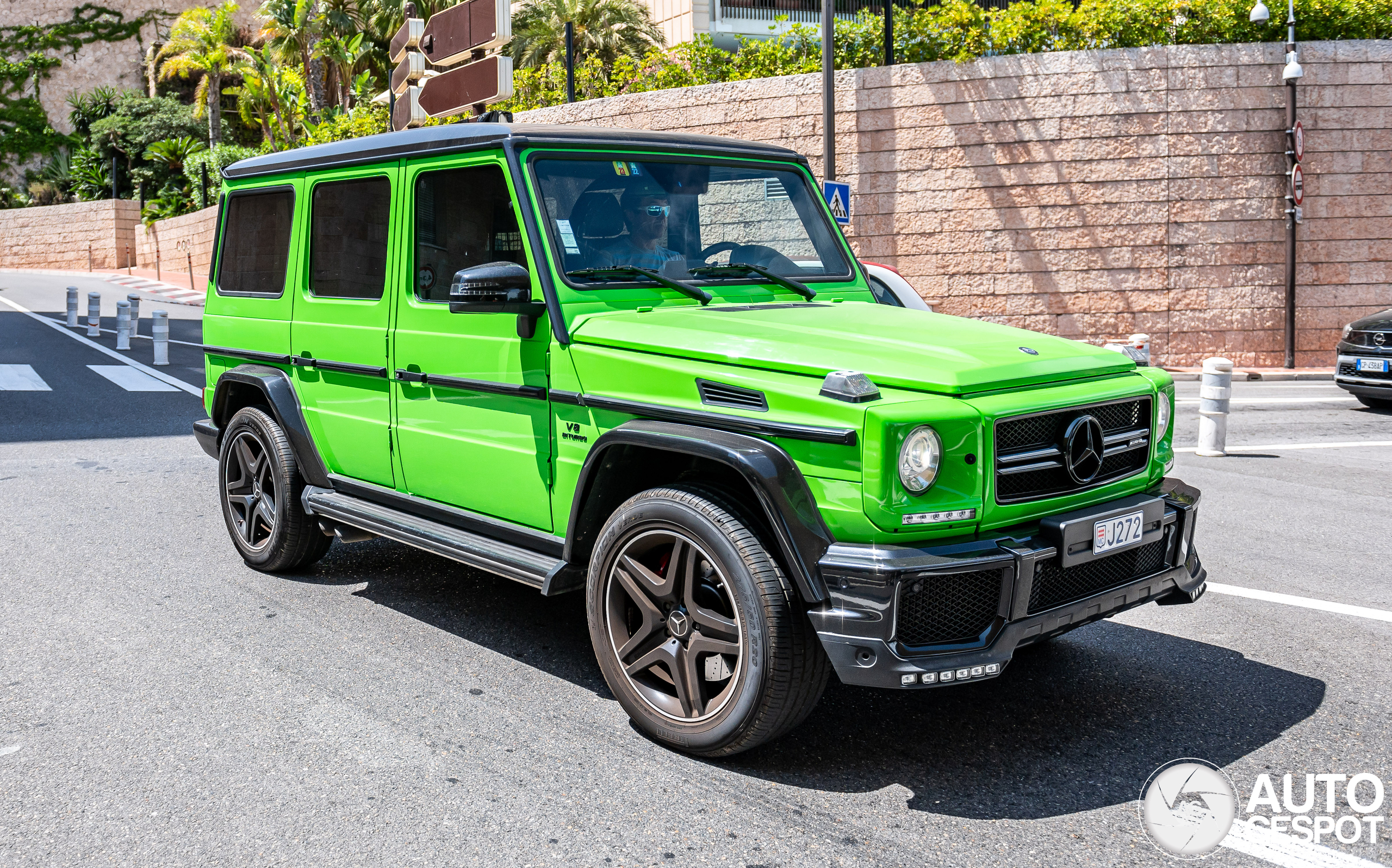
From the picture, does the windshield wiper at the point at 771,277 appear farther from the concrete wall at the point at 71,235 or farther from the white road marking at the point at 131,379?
the concrete wall at the point at 71,235

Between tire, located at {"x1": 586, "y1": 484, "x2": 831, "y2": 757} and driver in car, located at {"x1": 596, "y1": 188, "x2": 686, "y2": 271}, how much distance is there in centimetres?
108

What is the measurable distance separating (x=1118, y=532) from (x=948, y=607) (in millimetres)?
721

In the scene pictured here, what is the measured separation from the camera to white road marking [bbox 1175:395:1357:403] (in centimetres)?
1372

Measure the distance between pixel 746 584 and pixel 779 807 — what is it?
0.65 metres

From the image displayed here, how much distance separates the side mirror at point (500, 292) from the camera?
13.4 ft

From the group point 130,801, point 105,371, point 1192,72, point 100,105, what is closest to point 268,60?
point 100,105

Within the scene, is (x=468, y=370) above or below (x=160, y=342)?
above

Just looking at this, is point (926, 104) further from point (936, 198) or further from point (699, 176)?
point (699, 176)

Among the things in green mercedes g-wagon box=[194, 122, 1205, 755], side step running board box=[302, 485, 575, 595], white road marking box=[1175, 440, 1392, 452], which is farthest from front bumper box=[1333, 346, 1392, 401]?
side step running board box=[302, 485, 575, 595]

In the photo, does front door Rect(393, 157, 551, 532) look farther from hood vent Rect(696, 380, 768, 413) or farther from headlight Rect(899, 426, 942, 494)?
headlight Rect(899, 426, 942, 494)

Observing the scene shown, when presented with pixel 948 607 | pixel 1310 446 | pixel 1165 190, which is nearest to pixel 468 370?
pixel 948 607

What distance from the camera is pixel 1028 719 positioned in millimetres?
4051

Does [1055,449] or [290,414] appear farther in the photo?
[290,414]

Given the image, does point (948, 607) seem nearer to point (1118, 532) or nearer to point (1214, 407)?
point (1118, 532)
